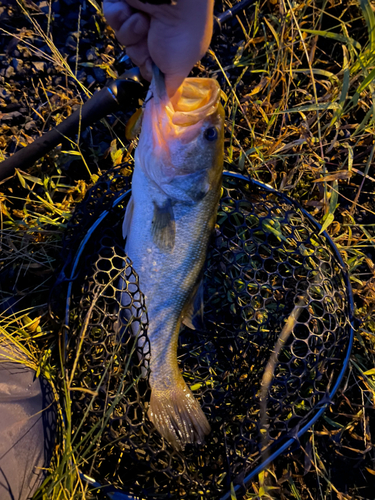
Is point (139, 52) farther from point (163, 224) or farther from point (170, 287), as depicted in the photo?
point (170, 287)

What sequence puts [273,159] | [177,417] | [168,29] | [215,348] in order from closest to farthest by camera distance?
[168,29] → [177,417] → [215,348] → [273,159]

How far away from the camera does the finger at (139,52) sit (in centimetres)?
181

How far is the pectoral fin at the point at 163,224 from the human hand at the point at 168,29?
2.04 feet

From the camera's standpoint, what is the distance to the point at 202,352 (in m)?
2.41

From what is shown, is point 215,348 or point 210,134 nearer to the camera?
point 210,134

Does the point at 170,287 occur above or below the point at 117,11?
below

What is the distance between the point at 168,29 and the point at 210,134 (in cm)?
55

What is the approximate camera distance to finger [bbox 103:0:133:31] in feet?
5.63

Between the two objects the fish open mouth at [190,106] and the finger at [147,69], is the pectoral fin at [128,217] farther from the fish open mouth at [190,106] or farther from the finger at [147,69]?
the finger at [147,69]

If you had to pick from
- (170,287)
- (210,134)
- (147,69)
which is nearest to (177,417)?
(170,287)

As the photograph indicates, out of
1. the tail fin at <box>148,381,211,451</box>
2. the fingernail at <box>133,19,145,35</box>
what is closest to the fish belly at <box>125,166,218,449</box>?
the tail fin at <box>148,381,211,451</box>

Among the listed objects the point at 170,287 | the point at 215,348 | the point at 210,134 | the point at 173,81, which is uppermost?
the point at 173,81

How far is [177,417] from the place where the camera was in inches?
80.8

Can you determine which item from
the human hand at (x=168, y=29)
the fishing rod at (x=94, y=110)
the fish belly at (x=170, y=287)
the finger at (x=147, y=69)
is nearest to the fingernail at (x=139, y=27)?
the human hand at (x=168, y=29)
